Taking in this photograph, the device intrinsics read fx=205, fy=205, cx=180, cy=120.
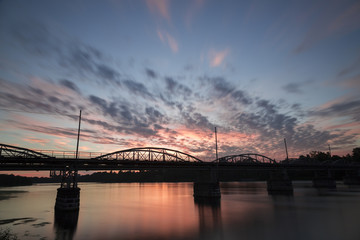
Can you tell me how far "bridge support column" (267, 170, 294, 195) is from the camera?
78.4m

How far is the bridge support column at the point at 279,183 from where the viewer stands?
257 feet

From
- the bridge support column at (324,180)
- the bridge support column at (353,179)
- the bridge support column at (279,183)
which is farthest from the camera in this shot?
the bridge support column at (353,179)

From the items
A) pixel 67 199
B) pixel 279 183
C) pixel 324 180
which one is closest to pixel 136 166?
pixel 67 199

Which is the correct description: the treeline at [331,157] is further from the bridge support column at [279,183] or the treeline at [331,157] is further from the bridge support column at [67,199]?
the bridge support column at [67,199]

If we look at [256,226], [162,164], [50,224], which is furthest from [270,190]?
[50,224]

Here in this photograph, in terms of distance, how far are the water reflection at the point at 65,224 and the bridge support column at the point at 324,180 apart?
106 metres

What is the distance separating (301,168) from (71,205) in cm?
8605

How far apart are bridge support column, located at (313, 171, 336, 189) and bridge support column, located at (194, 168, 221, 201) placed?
68173 millimetres

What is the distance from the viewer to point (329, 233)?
22.4 metres

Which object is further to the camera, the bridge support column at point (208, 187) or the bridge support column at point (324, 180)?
the bridge support column at point (324, 180)

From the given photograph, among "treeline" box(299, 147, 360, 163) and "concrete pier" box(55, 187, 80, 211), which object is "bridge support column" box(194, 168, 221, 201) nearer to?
"concrete pier" box(55, 187, 80, 211)

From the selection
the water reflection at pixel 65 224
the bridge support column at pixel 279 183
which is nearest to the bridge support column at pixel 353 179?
the bridge support column at pixel 279 183

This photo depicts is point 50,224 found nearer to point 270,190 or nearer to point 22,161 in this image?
point 22,161

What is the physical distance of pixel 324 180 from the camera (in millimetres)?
100312
